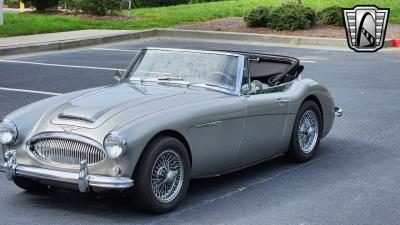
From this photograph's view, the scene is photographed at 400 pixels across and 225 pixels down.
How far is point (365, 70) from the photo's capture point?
14.5 m

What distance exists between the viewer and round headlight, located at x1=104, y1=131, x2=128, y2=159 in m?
5.34

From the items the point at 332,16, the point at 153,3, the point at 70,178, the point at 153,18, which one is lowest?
the point at 153,3

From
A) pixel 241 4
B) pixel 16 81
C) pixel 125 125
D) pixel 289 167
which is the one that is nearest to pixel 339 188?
pixel 289 167

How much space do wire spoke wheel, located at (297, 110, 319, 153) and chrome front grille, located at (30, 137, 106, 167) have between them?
2599 mm

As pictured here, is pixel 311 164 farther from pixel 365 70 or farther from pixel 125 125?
pixel 365 70

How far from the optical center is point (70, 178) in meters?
5.41

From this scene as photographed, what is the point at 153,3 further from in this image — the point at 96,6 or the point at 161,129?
the point at 161,129

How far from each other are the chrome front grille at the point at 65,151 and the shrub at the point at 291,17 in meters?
15.5

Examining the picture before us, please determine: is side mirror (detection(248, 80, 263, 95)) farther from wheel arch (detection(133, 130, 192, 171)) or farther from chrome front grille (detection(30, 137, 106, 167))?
chrome front grille (detection(30, 137, 106, 167))

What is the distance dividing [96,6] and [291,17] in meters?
6.78

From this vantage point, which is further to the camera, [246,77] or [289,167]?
[289,167]

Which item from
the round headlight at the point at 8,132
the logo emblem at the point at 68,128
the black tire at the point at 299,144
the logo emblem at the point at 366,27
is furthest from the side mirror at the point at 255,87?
the logo emblem at the point at 366,27

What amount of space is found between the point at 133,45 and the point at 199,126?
13.1m

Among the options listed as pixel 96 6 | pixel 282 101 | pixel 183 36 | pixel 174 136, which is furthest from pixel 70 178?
pixel 96 6
